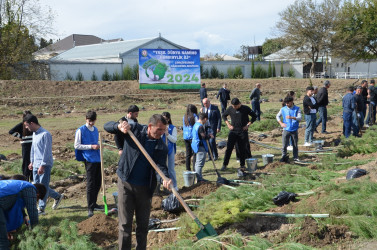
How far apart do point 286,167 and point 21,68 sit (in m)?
33.6

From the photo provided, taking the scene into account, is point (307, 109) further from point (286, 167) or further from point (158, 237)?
point (158, 237)

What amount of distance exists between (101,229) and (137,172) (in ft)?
6.21

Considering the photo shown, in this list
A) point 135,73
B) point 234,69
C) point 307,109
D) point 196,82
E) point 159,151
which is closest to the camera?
point 159,151

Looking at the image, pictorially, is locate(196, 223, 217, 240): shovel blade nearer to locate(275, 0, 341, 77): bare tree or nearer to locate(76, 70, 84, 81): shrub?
locate(76, 70, 84, 81): shrub

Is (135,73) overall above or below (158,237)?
above

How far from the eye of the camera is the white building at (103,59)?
3975cm

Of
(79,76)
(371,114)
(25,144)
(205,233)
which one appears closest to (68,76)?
(79,76)

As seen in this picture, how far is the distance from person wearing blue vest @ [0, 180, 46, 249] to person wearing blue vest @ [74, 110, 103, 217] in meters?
1.48

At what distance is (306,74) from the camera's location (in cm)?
5822

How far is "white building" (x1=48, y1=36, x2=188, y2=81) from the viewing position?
130 feet

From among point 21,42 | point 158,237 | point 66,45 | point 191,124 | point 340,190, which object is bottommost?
point 158,237

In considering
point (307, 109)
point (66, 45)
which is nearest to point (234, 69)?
point (307, 109)

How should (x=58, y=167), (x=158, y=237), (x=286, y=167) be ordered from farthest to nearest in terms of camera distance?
(x=58, y=167), (x=286, y=167), (x=158, y=237)

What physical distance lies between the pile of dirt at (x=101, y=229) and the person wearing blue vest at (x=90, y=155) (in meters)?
0.94
